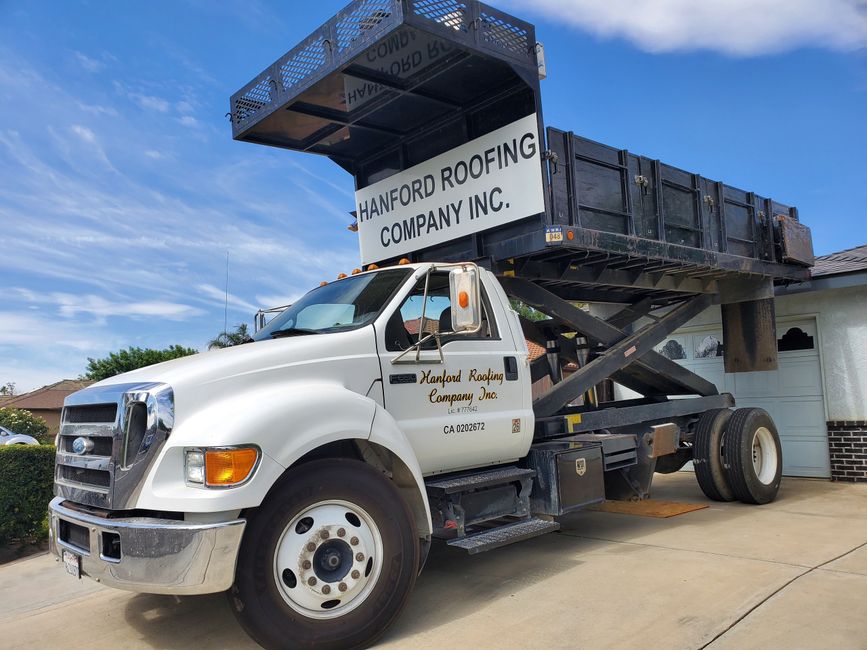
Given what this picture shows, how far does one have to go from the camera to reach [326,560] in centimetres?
393

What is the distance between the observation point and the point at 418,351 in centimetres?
477

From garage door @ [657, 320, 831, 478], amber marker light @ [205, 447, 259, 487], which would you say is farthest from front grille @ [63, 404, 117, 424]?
garage door @ [657, 320, 831, 478]

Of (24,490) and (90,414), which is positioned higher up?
(90,414)

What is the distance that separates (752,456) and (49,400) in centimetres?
4162

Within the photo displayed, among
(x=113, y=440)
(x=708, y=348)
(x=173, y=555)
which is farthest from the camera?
(x=708, y=348)

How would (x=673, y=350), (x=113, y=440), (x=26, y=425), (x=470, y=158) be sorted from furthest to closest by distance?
(x=26, y=425), (x=673, y=350), (x=470, y=158), (x=113, y=440)

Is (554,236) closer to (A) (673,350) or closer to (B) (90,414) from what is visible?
(B) (90,414)

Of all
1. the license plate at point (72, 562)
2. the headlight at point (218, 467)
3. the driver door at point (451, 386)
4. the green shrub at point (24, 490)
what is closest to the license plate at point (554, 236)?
the driver door at point (451, 386)

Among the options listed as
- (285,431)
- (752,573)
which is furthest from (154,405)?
(752,573)

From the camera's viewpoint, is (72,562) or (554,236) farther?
(554,236)

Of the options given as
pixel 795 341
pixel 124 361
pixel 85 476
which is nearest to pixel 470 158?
pixel 85 476

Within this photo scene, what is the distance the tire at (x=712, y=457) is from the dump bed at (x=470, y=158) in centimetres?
166

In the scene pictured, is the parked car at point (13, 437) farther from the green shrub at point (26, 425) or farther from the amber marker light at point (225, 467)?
the amber marker light at point (225, 467)

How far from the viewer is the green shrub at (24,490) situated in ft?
26.2
